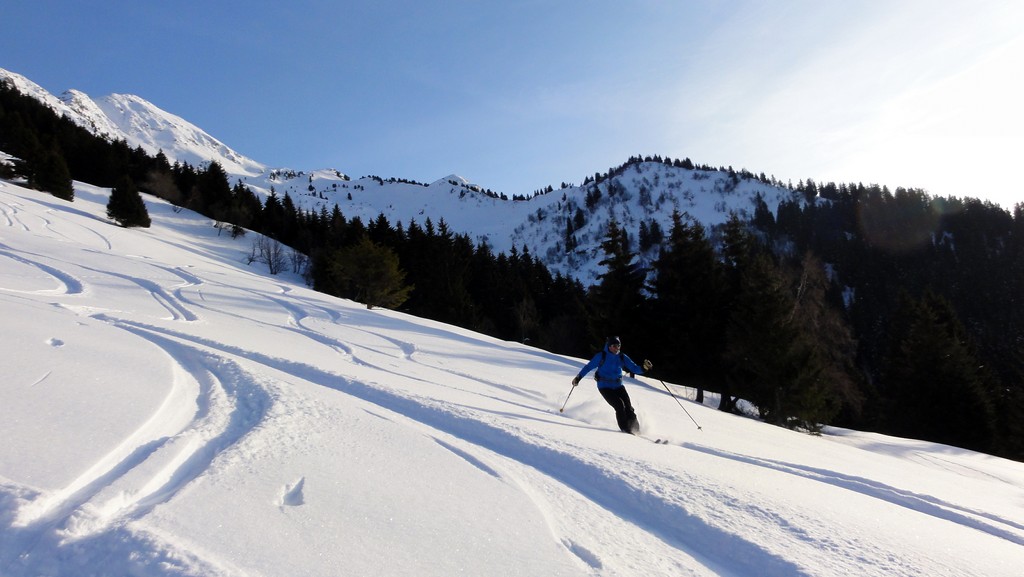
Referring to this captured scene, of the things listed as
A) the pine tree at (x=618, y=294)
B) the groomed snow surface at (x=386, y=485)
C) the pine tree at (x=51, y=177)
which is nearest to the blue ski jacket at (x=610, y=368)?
the groomed snow surface at (x=386, y=485)

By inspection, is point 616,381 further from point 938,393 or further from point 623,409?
point 938,393

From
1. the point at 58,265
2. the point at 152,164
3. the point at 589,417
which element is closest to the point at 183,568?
the point at 589,417

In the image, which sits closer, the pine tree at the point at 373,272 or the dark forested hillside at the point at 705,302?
the dark forested hillside at the point at 705,302

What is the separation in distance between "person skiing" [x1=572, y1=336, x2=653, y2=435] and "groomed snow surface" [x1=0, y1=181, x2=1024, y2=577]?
476 mm

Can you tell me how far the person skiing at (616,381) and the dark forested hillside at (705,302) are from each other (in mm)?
13351

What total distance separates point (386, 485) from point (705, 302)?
21.4m

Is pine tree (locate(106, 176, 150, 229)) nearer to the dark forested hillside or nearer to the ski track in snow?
the dark forested hillside

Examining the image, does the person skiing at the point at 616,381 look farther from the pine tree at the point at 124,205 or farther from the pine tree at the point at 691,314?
the pine tree at the point at 124,205

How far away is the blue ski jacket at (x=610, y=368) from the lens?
8195 mm

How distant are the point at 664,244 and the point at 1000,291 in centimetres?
10176

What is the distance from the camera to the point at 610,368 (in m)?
8.27

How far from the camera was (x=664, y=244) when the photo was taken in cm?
→ 2550

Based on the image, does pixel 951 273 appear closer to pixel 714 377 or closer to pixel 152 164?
pixel 714 377

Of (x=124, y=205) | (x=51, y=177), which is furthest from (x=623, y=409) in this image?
(x=51, y=177)
